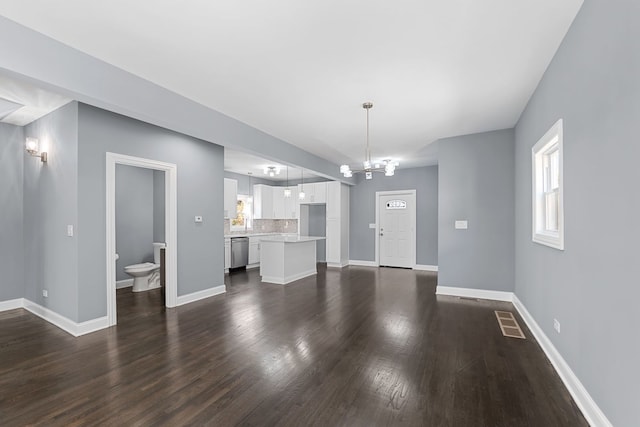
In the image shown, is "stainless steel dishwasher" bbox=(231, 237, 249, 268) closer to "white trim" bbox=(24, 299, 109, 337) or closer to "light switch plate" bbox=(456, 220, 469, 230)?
"white trim" bbox=(24, 299, 109, 337)

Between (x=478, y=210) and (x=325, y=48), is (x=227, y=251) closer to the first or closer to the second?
(x=478, y=210)

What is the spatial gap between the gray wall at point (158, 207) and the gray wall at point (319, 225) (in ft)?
14.2

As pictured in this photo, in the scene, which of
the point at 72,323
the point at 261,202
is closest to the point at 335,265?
the point at 261,202

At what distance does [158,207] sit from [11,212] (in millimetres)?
2201

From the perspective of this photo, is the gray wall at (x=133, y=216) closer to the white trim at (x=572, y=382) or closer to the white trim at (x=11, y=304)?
the white trim at (x=11, y=304)

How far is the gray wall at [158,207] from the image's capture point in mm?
6109

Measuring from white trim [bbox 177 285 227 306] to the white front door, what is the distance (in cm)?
460

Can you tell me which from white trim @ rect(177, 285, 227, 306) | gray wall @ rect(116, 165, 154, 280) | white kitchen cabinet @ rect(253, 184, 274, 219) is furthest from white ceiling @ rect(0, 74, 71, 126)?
white kitchen cabinet @ rect(253, 184, 274, 219)

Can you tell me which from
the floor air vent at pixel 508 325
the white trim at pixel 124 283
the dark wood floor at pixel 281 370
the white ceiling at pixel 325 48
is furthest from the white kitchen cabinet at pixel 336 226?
the white trim at pixel 124 283

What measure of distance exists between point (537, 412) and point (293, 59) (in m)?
3.37

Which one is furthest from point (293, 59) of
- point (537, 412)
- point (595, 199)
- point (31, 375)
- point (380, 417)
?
point (31, 375)

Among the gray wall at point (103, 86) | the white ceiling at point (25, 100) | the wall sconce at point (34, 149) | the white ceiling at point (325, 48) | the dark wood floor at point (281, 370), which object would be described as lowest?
the dark wood floor at point (281, 370)

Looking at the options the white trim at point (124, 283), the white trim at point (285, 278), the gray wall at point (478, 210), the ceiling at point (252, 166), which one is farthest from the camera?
the ceiling at point (252, 166)

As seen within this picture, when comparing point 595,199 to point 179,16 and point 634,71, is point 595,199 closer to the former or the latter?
point 634,71
